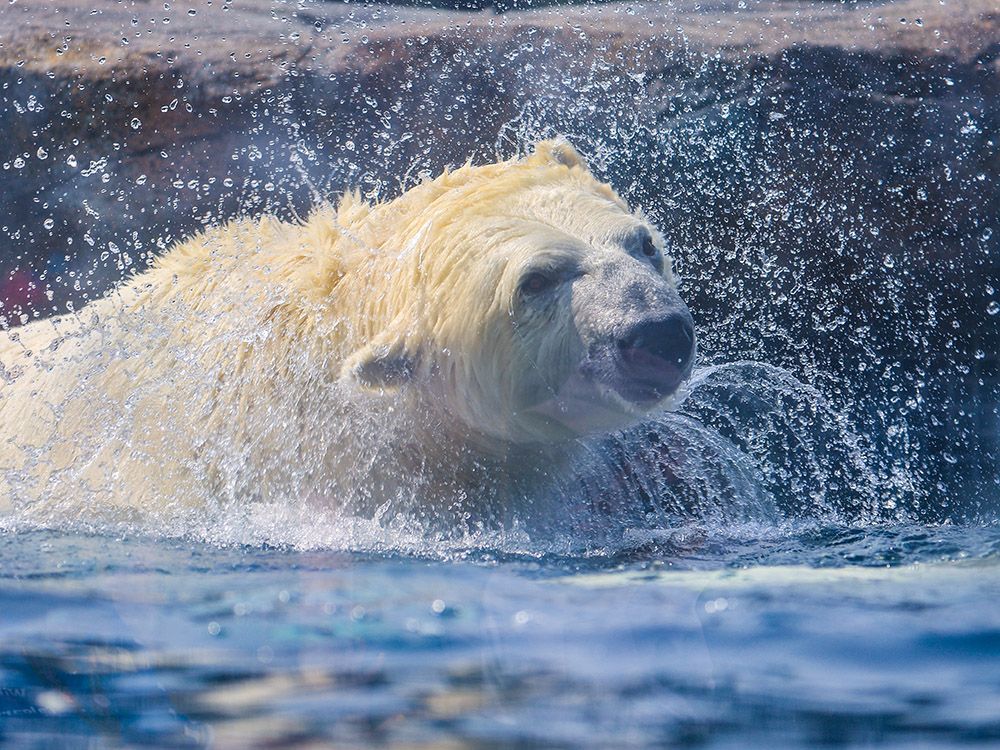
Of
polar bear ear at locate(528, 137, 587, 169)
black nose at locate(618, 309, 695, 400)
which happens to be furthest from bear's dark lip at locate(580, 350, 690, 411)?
polar bear ear at locate(528, 137, 587, 169)

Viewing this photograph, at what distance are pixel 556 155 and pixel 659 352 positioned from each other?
38.4 inches

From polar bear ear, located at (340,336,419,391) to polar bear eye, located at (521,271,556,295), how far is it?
345mm

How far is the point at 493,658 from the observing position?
67.9 inches

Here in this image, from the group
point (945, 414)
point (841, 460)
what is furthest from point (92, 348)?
point (945, 414)

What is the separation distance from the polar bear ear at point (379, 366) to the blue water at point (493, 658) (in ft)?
2.51

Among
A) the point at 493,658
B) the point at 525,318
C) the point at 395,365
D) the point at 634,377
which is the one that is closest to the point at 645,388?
the point at 634,377

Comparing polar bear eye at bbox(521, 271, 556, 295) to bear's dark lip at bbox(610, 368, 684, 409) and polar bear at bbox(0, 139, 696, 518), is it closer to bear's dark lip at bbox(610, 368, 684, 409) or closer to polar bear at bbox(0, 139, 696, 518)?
polar bear at bbox(0, 139, 696, 518)

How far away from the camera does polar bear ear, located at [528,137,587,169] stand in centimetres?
356

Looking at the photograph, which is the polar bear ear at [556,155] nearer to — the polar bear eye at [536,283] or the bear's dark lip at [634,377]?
the polar bear eye at [536,283]

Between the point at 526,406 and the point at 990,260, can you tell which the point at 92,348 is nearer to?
the point at 526,406

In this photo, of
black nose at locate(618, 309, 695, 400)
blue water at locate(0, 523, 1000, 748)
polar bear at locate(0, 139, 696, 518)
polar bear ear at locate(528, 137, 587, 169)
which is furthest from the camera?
polar bear ear at locate(528, 137, 587, 169)

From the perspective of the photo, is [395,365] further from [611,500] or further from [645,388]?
[611,500]

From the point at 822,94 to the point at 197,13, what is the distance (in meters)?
2.85

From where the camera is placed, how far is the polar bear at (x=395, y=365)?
3.05m
